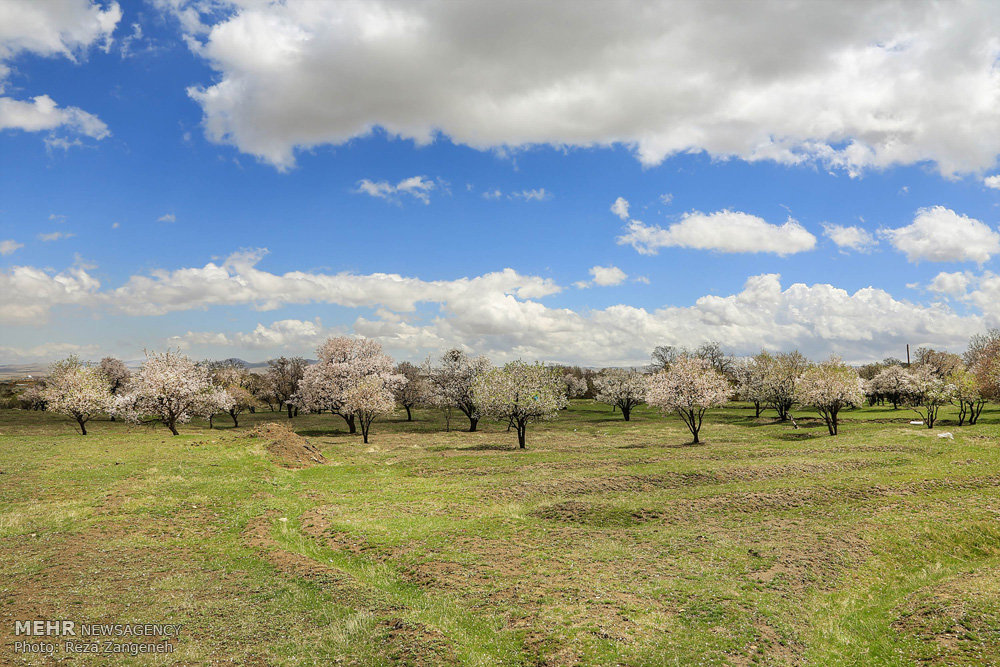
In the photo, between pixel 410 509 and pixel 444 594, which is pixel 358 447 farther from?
pixel 444 594

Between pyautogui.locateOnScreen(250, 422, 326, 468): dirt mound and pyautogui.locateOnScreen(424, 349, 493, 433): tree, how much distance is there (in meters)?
32.5

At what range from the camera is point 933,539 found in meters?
24.7

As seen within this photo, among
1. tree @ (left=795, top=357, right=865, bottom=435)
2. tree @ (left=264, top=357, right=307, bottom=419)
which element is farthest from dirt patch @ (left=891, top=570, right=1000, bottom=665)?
tree @ (left=264, top=357, right=307, bottom=419)

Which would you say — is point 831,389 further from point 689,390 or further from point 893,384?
point 893,384

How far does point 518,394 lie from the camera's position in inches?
2317

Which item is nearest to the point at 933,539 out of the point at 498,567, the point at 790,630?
the point at 790,630

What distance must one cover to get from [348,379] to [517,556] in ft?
226

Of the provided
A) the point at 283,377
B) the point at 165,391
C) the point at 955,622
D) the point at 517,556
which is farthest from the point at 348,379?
the point at 955,622

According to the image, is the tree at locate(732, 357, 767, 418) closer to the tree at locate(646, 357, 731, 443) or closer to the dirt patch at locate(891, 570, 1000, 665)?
the tree at locate(646, 357, 731, 443)

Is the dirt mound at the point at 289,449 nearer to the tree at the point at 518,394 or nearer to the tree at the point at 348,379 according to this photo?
the tree at the point at 348,379

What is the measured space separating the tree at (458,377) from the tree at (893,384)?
89.3 meters

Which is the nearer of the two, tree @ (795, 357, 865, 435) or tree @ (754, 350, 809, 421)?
tree @ (795, 357, 865, 435)

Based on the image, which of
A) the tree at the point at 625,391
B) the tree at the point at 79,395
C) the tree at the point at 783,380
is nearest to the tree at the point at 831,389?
the tree at the point at 783,380

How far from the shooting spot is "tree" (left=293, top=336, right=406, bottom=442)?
68312 mm
